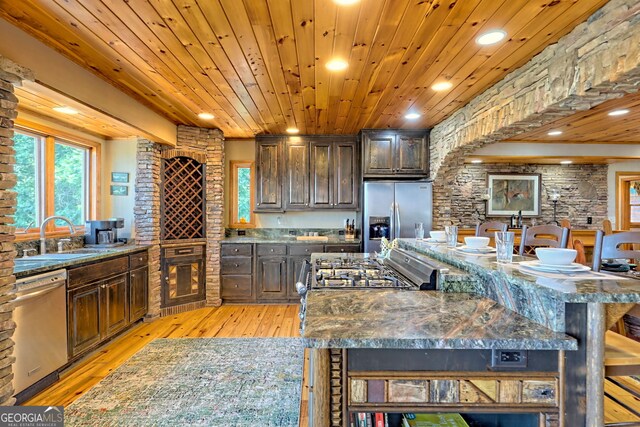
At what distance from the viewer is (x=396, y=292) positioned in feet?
5.87

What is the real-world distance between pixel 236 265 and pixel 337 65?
3.24 metres

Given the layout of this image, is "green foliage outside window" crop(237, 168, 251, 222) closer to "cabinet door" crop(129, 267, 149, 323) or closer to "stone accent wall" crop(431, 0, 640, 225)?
"cabinet door" crop(129, 267, 149, 323)

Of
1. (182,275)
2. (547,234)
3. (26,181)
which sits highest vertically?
(26,181)

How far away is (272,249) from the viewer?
16.0ft

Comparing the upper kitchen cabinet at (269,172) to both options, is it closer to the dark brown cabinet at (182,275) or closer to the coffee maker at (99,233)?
the dark brown cabinet at (182,275)

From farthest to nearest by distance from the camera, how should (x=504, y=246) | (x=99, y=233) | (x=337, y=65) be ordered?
(x=99, y=233), (x=337, y=65), (x=504, y=246)

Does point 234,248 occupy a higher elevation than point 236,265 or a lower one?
higher

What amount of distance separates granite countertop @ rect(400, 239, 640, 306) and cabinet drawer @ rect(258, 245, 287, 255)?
325 centimetres

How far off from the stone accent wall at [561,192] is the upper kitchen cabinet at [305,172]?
115 inches

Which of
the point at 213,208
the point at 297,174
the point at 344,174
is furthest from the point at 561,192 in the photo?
the point at 213,208

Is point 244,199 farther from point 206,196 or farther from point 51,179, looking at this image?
point 51,179

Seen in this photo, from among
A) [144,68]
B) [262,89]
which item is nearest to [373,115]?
[262,89]

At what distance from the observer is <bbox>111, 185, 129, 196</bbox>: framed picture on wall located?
438 cm

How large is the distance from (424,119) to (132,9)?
3.32 metres
